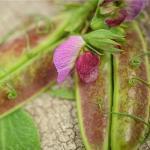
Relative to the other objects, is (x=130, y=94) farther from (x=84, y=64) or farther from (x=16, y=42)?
(x=16, y=42)

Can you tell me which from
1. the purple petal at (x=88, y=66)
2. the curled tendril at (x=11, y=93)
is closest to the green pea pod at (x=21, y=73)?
the curled tendril at (x=11, y=93)

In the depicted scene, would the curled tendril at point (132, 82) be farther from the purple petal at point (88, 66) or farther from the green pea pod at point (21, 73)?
the green pea pod at point (21, 73)

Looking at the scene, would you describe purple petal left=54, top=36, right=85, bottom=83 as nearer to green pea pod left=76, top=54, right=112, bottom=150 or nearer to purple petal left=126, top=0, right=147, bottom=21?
green pea pod left=76, top=54, right=112, bottom=150

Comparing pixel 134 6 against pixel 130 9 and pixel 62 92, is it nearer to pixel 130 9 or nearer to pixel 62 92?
pixel 130 9

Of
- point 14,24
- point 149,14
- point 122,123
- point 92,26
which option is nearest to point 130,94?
point 122,123

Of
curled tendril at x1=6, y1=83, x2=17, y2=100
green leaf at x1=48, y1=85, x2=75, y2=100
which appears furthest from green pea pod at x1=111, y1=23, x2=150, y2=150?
curled tendril at x1=6, y1=83, x2=17, y2=100
